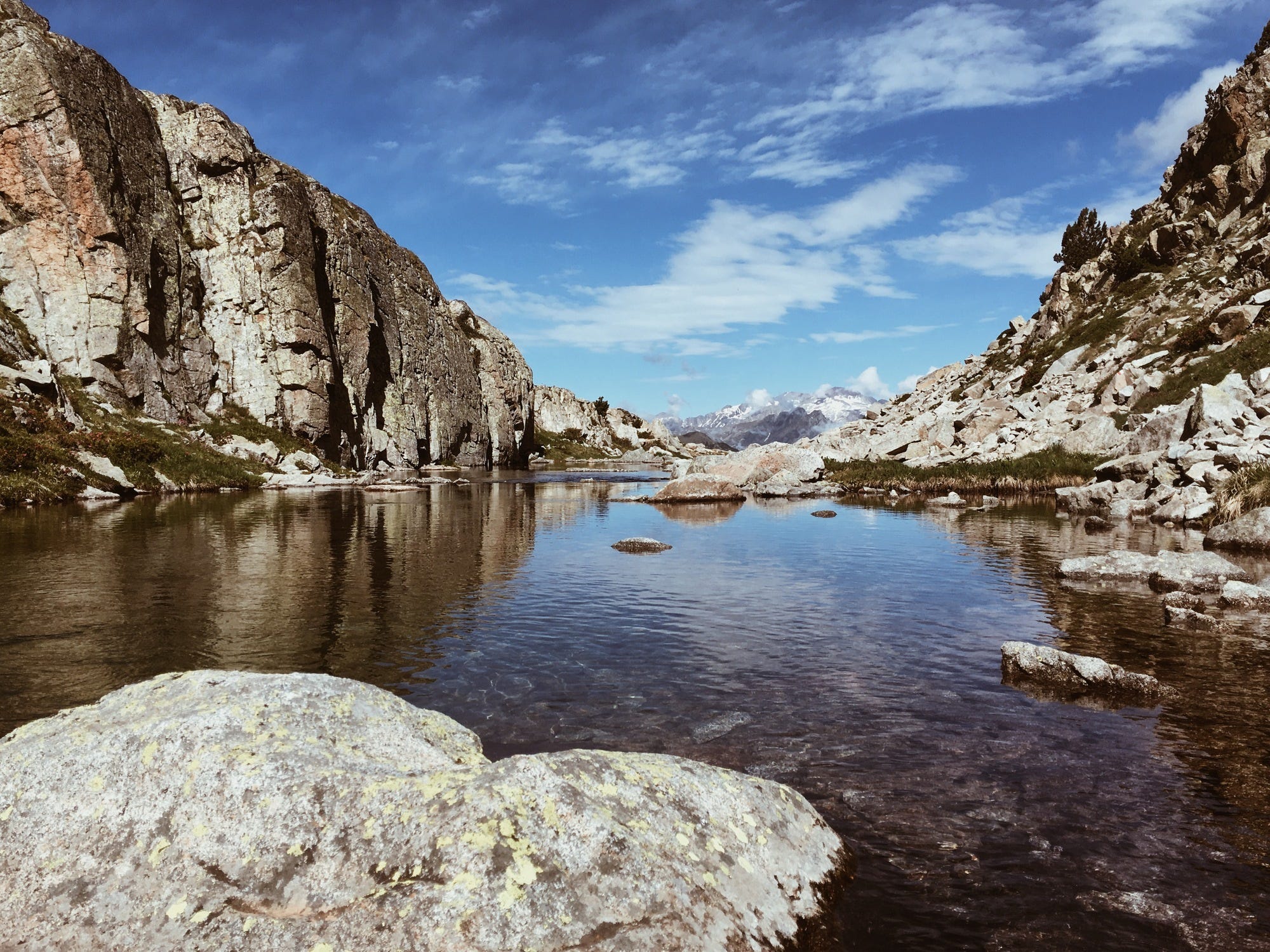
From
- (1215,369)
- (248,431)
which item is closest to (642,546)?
(1215,369)

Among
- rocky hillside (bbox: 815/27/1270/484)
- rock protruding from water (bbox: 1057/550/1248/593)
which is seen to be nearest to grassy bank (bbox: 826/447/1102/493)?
rocky hillside (bbox: 815/27/1270/484)

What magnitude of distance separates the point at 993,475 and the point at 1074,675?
171 ft

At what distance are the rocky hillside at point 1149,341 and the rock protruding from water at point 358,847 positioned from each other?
39947 mm

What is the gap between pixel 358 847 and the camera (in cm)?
508

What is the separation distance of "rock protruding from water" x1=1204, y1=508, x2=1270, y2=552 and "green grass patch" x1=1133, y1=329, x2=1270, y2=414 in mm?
28399

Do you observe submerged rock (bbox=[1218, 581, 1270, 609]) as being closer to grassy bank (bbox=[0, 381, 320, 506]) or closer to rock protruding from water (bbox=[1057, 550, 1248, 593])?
rock protruding from water (bbox=[1057, 550, 1248, 593])

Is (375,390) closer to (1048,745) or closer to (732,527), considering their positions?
(732,527)

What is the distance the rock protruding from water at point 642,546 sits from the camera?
30.8 meters

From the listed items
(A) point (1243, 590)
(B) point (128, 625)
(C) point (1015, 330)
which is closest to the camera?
(B) point (128, 625)

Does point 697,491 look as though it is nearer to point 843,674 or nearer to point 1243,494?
point 1243,494

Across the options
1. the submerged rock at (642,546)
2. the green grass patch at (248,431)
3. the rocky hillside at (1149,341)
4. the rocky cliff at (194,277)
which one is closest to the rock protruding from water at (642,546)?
the submerged rock at (642,546)

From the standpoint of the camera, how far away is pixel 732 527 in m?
40.2

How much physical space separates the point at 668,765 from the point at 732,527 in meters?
34.1

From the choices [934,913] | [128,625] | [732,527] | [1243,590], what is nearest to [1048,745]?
[934,913]
